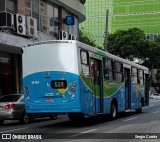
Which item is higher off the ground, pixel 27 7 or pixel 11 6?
pixel 27 7

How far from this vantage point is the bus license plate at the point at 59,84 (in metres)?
15.3

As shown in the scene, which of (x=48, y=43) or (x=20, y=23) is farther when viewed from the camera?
(x=20, y=23)

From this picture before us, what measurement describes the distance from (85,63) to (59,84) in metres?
1.41

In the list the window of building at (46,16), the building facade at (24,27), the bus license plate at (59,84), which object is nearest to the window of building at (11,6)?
the building facade at (24,27)

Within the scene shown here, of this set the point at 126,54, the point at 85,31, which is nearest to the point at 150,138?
the point at 126,54

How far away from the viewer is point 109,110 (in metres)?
18.5

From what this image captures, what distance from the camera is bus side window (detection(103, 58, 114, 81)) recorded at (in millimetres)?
18000

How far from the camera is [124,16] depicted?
11425cm

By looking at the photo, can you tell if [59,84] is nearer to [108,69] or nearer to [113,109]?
[108,69]

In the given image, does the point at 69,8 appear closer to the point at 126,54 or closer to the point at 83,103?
the point at 83,103

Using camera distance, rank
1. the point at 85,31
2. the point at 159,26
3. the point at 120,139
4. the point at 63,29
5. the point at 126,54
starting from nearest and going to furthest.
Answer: the point at 120,139 < the point at 63,29 < the point at 126,54 < the point at 159,26 < the point at 85,31

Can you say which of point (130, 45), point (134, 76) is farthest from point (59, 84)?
point (130, 45)

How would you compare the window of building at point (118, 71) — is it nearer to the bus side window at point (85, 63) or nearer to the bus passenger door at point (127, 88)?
the bus passenger door at point (127, 88)

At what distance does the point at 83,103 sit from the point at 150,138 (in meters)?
3.86
